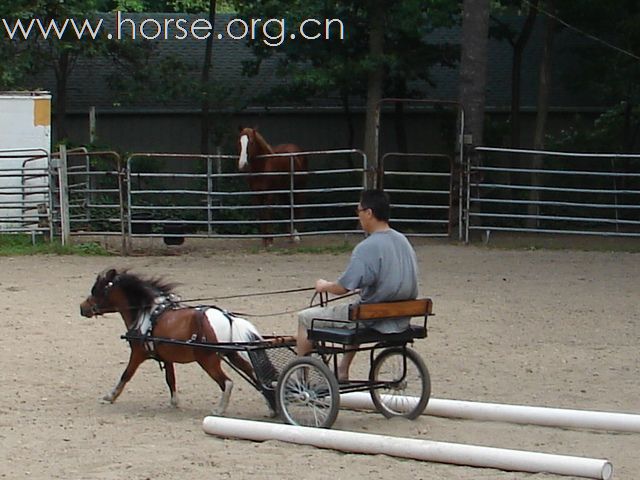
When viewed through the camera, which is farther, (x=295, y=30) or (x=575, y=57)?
(x=575, y=57)

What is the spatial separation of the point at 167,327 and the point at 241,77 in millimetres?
20658

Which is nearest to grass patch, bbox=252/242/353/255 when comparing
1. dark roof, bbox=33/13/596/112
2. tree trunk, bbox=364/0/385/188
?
tree trunk, bbox=364/0/385/188

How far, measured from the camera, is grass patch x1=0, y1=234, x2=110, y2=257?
1616 cm

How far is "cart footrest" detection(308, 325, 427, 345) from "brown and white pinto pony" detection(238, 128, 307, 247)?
9904 mm

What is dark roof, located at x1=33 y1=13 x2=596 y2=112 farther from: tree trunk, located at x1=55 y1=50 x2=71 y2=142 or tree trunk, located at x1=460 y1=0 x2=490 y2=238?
tree trunk, located at x1=460 y1=0 x2=490 y2=238

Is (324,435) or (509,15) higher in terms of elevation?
(509,15)

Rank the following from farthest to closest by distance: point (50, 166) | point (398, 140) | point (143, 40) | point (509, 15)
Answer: point (509, 15) → point (398, 140) → point (143, 40) → point (50, 166)

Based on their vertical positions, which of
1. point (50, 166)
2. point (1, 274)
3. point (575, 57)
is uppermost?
point (575, 57)

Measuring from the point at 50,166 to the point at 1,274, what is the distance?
3293 millimetres

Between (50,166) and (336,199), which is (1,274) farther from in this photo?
(336,199)

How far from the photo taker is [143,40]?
24.3 meters

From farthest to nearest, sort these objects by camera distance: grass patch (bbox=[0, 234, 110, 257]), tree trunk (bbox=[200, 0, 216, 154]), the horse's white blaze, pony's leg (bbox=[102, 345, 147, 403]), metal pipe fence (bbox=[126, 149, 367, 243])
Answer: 1. tree trunk (bbox=[200, 0, 216, 154])
2. the horse's white blaze
3. metal pipe fence (bbox=[126, 149, 367, 243])
4. grass patch (bbox=[0, 234, 110, 257])
5. pony's leg (bbox=[102, 345, 147, 403])

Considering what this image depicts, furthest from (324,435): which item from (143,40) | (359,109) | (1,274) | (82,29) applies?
(359,109)

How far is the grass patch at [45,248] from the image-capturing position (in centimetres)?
1616
